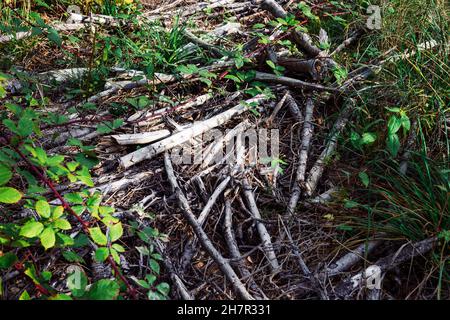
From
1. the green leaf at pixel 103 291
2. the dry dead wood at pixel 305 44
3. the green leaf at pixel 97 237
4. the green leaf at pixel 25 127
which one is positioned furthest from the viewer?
the dry dead wood at pixel 305 44

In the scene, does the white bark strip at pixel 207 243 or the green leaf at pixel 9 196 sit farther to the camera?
the white bark strip at pixel 207 243

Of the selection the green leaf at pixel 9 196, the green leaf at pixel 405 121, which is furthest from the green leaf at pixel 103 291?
the green leaf at pixel 405 121

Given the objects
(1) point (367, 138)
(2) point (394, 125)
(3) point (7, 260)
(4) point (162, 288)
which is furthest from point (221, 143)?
(3) point (7, 260)

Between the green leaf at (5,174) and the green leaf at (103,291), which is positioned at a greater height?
the green leaf at (5,174)

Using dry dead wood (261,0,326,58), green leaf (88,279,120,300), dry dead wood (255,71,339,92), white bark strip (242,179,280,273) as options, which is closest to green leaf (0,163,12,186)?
green leaf (88,279,120,300)

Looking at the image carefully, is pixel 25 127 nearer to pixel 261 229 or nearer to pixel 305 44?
pixel 261 229

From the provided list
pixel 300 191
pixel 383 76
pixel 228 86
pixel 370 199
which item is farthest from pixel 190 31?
pixel 370 199

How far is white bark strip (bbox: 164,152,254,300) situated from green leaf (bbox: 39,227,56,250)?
75 cm

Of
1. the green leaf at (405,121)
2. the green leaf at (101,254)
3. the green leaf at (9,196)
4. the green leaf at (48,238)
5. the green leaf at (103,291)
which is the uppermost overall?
the green leaf at (405,121)

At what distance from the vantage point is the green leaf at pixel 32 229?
1.54m

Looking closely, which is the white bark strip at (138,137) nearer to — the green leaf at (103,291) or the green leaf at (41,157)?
the green leaf at (41,157)

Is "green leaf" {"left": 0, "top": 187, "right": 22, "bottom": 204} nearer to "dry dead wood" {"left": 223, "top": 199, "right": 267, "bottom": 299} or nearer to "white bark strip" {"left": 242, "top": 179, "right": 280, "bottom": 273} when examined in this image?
"dry dead wood" {"left": 223, "top": 199, "right": 267, "bottom": 299}

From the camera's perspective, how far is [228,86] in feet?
10.0
